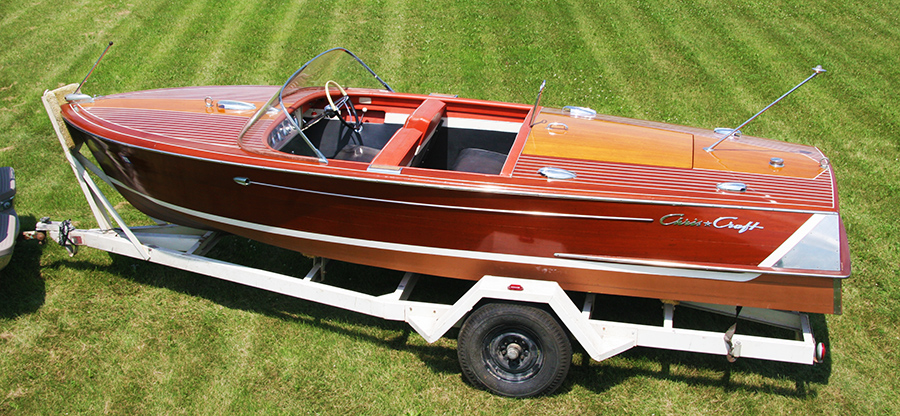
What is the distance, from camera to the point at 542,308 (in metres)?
2.94

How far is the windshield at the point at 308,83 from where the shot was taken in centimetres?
327

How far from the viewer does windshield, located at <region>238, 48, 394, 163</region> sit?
327cm

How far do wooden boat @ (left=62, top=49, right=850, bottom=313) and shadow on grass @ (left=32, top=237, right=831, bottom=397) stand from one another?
0.53 meters

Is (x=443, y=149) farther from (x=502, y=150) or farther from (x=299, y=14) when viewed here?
(x=299, y=14)

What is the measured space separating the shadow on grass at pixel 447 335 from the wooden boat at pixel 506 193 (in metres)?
0.53

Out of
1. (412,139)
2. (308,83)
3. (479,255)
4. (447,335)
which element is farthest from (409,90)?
Result: (479,255)

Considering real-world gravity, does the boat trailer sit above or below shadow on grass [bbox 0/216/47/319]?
above

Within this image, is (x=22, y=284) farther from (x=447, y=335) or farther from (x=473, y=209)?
(x=473, y=209)

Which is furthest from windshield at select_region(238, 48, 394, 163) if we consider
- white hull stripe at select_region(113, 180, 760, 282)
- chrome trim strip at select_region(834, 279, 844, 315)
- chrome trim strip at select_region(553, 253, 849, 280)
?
chrome trim strip at select_region(834, 279, 844, 315)

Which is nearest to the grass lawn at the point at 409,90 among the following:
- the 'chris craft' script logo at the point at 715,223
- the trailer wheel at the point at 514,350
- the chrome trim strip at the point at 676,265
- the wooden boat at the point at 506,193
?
the trailer wheel at the point at 514,350

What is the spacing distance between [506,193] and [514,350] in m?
0.88

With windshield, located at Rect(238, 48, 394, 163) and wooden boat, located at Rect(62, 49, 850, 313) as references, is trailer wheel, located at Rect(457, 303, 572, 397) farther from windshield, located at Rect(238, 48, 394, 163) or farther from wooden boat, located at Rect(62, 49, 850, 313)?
windshield, located at Rect(238, 48, 394, 163)

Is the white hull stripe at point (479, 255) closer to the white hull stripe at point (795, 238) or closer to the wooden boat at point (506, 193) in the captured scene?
the wooden boat at point (506, 193)

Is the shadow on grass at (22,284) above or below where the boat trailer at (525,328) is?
below
